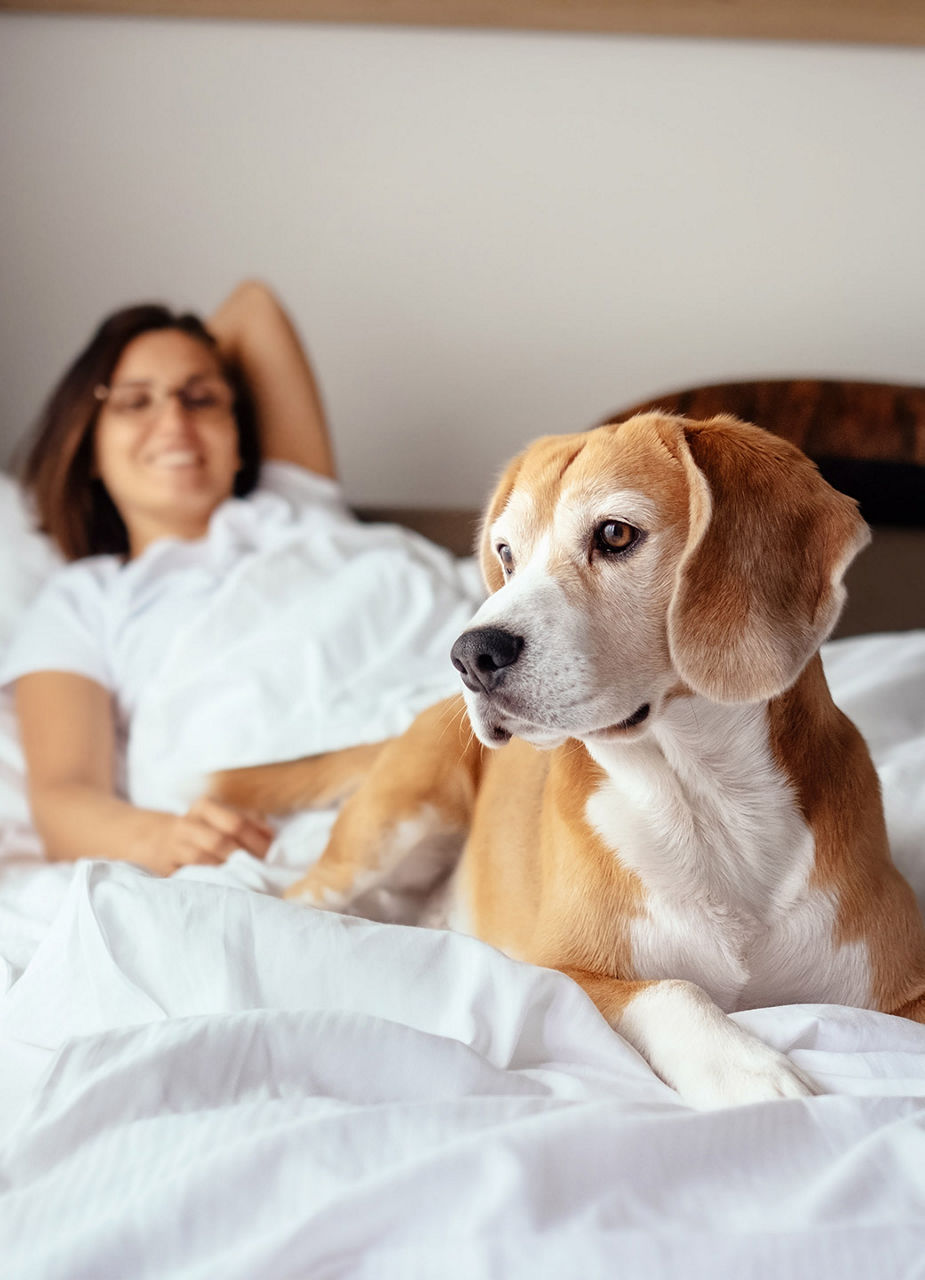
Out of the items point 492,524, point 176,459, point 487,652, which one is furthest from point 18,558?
point 487,652

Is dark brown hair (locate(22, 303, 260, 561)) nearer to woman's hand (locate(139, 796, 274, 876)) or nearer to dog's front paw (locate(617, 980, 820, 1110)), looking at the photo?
woman's hand (locate(139, 796, 274, 876))

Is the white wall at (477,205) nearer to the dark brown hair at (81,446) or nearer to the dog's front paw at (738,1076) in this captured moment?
the dark brown hair at (81,446)

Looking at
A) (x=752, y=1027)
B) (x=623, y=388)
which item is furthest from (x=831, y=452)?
(x=752, y=1027)

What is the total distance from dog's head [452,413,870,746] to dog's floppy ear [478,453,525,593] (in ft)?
0.51

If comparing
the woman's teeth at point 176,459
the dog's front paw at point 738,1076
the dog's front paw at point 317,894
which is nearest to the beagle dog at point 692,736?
the dog's front paw at point 738,1076

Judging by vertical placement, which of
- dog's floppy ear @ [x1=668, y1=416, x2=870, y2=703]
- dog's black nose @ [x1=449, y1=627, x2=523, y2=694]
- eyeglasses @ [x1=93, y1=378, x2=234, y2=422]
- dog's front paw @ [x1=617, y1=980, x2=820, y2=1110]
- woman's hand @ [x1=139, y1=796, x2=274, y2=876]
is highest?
dog's floppy ear @ [x1=668, y1=416, x2=870, y2=703]

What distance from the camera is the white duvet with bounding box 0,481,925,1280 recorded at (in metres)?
0.72

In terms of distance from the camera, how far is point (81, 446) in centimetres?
253

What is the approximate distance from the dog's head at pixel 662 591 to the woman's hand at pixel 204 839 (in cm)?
69

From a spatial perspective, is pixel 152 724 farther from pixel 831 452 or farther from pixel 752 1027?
pixel 831 452

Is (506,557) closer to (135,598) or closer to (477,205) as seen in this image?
(135,598)

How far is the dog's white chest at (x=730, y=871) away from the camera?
1085 millimetres

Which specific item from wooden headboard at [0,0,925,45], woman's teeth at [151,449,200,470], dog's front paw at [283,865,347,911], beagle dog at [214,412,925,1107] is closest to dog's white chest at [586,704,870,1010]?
beagle dog at [214,412,925,1107]

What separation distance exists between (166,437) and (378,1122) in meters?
1.83
